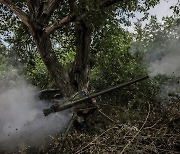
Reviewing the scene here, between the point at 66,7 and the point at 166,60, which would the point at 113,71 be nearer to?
the point at 166,60

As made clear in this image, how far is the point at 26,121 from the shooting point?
1389cm

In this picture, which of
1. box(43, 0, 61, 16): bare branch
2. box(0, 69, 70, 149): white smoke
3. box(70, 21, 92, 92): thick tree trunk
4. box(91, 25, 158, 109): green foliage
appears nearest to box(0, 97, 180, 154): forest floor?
box(70, 21, 92, 92): thick tree trunk

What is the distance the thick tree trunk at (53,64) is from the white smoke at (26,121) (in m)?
1.05

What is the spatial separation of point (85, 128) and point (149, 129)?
4.85 meters

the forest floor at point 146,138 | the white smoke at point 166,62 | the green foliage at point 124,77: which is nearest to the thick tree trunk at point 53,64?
the white smoke at point 166,62

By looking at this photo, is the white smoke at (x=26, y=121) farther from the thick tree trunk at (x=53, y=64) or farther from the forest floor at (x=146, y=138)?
the forest floor at (x=146, y=138)

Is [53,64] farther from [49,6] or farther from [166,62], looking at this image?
[166,62]

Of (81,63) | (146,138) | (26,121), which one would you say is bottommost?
(146,138)

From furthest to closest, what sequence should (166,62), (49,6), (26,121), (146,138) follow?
(166,62), (26,121), (49,6), (146,138)

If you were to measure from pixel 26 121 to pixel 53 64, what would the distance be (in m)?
4.81

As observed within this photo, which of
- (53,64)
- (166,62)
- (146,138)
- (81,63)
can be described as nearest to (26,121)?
(53,64)

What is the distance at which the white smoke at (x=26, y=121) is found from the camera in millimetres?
11621

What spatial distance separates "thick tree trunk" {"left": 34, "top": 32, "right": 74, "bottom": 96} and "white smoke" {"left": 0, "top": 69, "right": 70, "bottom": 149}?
3.45 feet

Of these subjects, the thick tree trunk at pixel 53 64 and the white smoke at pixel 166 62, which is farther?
the white smoke at pixel 166 62
